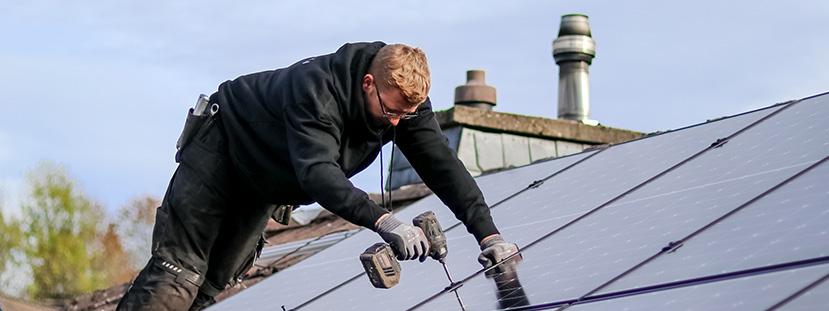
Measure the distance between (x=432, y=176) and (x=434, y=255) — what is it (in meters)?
0.66

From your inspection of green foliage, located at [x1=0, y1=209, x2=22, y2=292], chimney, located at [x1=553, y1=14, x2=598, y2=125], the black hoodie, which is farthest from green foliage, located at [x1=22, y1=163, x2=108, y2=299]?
the black hoodie

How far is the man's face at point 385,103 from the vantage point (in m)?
7.51

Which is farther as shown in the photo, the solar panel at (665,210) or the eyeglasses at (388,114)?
the solar panel at (665,210)

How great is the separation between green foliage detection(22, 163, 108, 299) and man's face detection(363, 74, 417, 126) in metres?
37.4

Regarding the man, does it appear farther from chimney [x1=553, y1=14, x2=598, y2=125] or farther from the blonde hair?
chimney [x1=553, y1=14, x2=598, y2=125]

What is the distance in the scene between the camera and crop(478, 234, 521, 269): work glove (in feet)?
26.4

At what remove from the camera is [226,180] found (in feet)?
27.1

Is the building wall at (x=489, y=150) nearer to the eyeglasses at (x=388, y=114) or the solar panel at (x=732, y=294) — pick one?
the eyeglasses at (x=388, y=114)

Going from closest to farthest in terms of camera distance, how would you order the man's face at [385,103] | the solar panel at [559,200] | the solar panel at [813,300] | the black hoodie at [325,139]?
the solar panel at [813,300] → the black hoodie at [325,139] → the man's face at [385,103] → the solar panel at [559,200]

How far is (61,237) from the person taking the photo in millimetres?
47406

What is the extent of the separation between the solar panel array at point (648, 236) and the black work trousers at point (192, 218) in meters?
0.71

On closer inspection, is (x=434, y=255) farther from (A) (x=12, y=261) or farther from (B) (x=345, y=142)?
(A) (x=12, y=261)

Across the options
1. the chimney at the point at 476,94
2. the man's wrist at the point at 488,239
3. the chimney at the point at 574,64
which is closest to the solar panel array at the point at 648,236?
the man's wrist at the point at 488,239

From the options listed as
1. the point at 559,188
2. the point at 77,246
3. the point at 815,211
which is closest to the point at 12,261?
the point at 77,246
